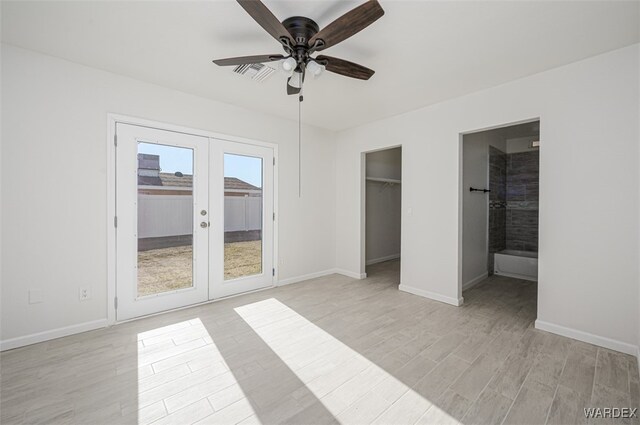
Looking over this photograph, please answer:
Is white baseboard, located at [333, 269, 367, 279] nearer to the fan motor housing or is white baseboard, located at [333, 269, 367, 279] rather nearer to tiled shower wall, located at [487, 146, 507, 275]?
tiled shower wall, located at [487, 146, 507, 275]

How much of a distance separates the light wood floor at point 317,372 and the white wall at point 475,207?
3.72 ft

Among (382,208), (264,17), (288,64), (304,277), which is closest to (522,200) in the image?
(382,208)

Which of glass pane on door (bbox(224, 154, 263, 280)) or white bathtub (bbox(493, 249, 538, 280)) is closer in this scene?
glass pane on door (bbox(224, 154, 263, 280))

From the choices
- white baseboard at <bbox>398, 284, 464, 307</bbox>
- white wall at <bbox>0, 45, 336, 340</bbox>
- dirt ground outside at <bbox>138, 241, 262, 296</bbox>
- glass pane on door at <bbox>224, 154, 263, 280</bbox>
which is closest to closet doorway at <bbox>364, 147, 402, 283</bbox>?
white baseboard at <bbox>398, 284, 464, 307</bbox>

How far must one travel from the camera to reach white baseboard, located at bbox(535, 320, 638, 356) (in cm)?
228

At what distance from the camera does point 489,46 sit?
2.29 metres

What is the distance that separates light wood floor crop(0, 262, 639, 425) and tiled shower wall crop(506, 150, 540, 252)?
282 centimetres

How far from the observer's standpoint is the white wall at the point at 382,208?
577 cm

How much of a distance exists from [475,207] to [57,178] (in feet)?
17.3

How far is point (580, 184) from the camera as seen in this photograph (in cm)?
252

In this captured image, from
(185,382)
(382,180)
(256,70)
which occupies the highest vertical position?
(256,70)

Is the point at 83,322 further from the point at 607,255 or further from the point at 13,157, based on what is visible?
the point at 607,255

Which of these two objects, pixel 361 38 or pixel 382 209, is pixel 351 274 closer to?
pixel 382 209

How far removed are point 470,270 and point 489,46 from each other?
124 inches
